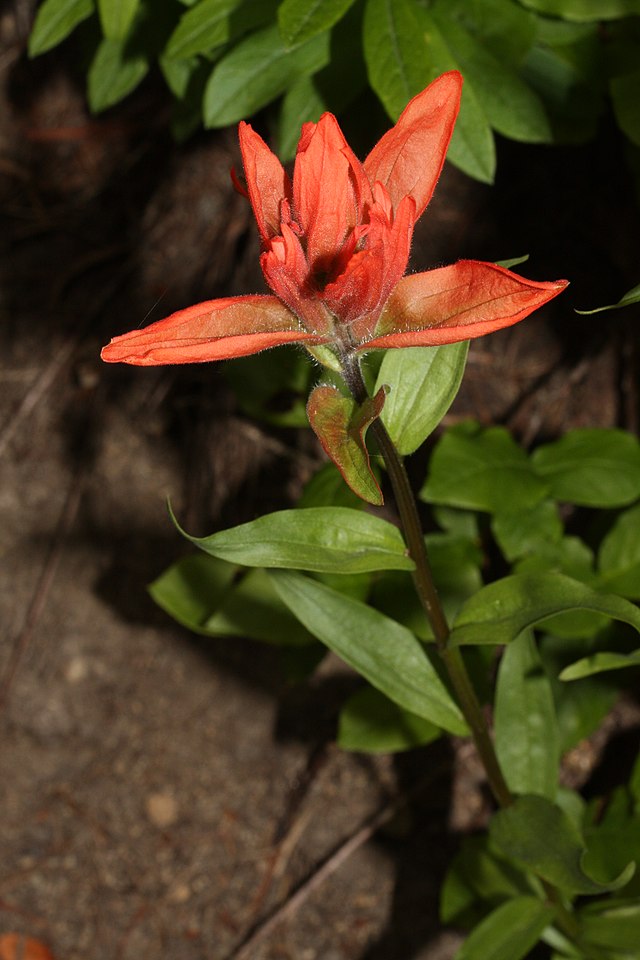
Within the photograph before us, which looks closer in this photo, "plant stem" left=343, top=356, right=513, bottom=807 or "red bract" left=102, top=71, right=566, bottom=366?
"red bract" left=102, top=71, right=566, bottom=366

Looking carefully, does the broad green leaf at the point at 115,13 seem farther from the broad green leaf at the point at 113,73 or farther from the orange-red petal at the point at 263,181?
the orange-red petal at the point at 263,181

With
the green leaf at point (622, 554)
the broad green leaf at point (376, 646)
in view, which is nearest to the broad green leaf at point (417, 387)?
the broad green leaf at point (376, 646)

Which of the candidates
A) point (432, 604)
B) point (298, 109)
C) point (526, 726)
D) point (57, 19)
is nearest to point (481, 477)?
point (526, 726)

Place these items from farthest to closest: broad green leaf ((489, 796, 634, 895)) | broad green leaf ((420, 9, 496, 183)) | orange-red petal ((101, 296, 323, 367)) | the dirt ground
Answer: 1. the dirt ground
2. broad green leaf ((420, 9, 496, 183))
3. broad green leaf ((489, 796, 634, 895))
4. orange-red petal ((101, 296, 323, 367))

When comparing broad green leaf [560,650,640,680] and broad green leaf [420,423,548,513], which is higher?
broad green leaf [560,650,640,680]

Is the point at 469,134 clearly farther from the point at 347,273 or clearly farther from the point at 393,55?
the point at 347,273

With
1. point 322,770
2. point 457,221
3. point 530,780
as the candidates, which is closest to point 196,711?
point 322,770

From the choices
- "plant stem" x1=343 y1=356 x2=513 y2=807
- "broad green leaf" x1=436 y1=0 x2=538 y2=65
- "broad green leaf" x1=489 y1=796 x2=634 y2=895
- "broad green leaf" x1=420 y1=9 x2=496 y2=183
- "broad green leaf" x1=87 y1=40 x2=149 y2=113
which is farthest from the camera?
"broad green leaf" x1=87 y1=40 x2=149 y2=113

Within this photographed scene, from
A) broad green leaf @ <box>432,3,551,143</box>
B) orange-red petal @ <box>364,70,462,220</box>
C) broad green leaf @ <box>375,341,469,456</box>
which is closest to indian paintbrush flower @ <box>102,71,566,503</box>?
orange-red petal @ <box>364,70,462,220</box>

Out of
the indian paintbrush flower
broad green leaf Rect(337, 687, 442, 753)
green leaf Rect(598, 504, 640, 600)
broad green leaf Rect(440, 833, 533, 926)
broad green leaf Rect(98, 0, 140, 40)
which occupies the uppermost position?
broad green leaf Rect(98, 0, 140, 40)

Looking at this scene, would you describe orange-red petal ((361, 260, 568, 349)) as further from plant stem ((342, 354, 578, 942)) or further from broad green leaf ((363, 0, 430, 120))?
broad green leaf ((363, 0, 430, 120))
